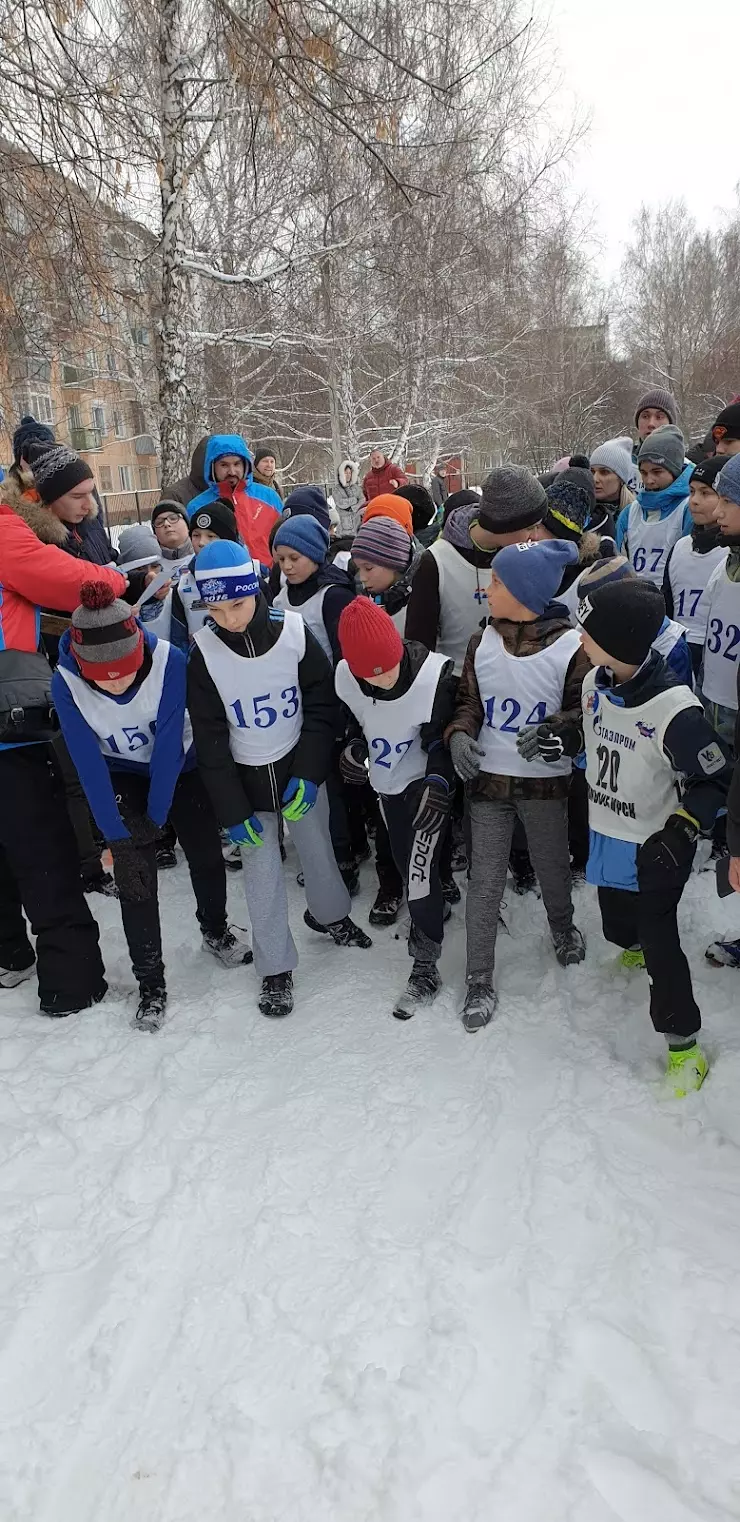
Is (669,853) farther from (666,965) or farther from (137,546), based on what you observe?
(137,546)

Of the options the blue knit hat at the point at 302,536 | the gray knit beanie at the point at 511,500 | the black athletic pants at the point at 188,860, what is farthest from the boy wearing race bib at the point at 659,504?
the black athletic pants at the point at 188,860

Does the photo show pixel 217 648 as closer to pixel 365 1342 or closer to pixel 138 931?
pixel 138 931

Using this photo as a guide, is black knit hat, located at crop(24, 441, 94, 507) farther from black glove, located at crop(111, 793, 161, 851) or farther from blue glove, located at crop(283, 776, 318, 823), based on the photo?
blue glove, located at crop(283, 776, 318, 823)

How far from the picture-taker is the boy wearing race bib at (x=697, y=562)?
4.02 metres

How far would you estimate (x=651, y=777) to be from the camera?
275 centimetres

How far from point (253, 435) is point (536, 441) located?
29.1 feet

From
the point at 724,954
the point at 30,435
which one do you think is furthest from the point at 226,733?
the point at 30,435

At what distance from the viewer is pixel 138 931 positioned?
3.48 metres

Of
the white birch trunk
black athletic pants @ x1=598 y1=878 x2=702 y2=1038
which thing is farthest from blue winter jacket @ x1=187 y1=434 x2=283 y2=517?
the white birch trunk

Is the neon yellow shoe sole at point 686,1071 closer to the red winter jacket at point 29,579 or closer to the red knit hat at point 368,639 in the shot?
the red knit hat at point 368,639

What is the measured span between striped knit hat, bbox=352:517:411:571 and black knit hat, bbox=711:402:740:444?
1503 millimetres

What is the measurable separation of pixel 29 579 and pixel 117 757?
0.79 metres

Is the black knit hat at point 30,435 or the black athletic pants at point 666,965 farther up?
the black knit hat at point 30,435

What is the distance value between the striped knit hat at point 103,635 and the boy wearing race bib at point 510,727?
4.04 ft
